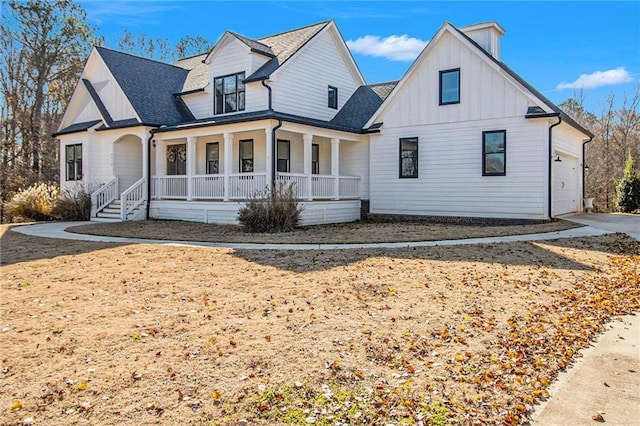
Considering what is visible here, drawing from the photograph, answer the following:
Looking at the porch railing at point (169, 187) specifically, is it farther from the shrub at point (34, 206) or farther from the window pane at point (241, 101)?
the shrub at point (34, 206)

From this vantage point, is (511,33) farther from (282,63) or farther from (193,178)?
(193,178)

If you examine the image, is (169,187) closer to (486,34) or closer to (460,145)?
(460,145)

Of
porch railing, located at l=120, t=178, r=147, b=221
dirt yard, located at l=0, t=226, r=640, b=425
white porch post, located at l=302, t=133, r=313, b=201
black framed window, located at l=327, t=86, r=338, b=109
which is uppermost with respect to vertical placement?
black framed window, located at l=327, t=86, r=338, b=109

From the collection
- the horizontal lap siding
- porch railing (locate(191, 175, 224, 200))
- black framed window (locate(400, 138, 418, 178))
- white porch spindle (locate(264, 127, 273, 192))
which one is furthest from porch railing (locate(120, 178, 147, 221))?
black framed window (locate(400, 138, 418, 178))

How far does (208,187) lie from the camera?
713 inches

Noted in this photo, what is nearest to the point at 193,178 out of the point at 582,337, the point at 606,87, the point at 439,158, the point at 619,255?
the point at 439,158

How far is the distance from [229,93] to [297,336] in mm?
16643

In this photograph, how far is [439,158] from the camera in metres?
18.1

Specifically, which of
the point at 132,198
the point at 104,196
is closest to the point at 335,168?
the point at 132,198

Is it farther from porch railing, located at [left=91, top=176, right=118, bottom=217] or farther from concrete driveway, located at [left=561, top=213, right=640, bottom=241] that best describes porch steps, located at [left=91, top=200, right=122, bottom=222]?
concrete driveway, located at [left=561, top=213, right=640, bottom=241]

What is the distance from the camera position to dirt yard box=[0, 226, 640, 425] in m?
3.65

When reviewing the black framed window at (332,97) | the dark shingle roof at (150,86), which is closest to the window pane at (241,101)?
the dark shingle roof at (150,86)

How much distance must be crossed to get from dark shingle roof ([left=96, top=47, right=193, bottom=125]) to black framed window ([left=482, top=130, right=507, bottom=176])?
1283 cm

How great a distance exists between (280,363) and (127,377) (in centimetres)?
134
